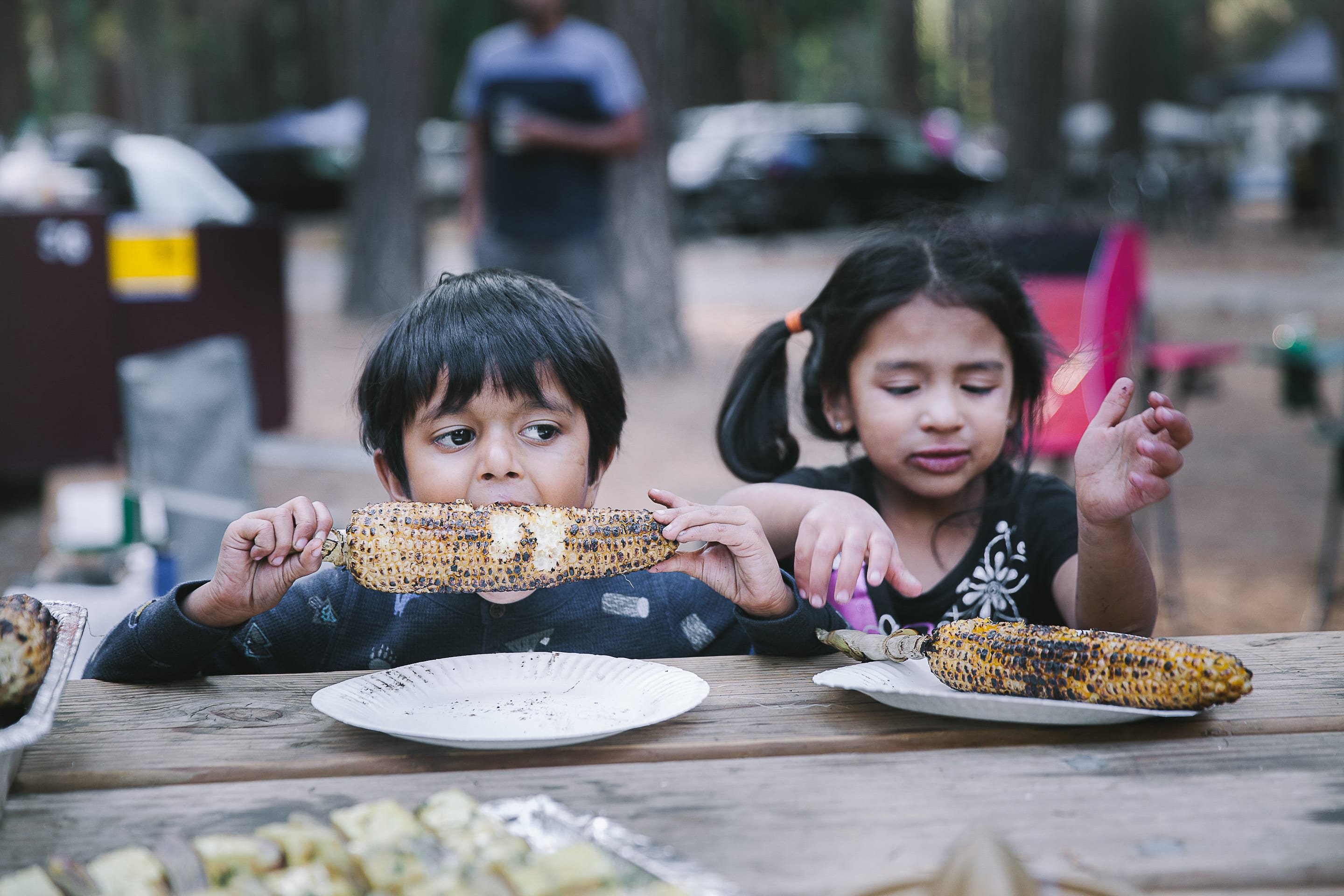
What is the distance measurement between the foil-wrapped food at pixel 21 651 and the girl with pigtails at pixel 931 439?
102 cm

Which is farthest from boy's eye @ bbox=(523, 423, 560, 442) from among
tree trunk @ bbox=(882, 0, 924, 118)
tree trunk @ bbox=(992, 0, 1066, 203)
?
tree trunk @ bbox=(882, 0, 924, 118)

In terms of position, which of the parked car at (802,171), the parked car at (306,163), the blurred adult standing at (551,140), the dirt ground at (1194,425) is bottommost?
the dirt ground at (1194,425)

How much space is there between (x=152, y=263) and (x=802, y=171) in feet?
48.8

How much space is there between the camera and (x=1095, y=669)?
1396 millimetres

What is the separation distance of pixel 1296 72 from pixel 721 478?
957 inches

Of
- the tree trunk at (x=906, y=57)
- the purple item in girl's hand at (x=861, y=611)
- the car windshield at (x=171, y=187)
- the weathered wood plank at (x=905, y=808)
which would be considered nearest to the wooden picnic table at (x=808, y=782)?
the weathered wood plank at (x=905, y=808)

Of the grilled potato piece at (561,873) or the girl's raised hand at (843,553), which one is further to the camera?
the girl's raised hand at (843,553)

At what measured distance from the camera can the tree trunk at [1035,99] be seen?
47.1ft

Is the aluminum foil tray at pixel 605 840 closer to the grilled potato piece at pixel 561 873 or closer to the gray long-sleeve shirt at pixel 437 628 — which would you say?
the grilled potato piece at pixel 561 873

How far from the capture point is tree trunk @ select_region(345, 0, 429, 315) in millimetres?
10859

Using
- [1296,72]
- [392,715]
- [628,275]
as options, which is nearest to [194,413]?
[392,715]

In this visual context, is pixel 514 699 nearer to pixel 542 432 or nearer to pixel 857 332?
pixel 542 432

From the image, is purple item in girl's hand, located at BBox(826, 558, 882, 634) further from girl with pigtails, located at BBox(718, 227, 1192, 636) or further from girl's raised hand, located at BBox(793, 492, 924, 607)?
girl's raised hand, located at BBox(793, 492, 924, 607)

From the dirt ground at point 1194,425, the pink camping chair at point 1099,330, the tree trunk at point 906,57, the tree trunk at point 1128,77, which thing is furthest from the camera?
the tree trunk at point 1128,77
